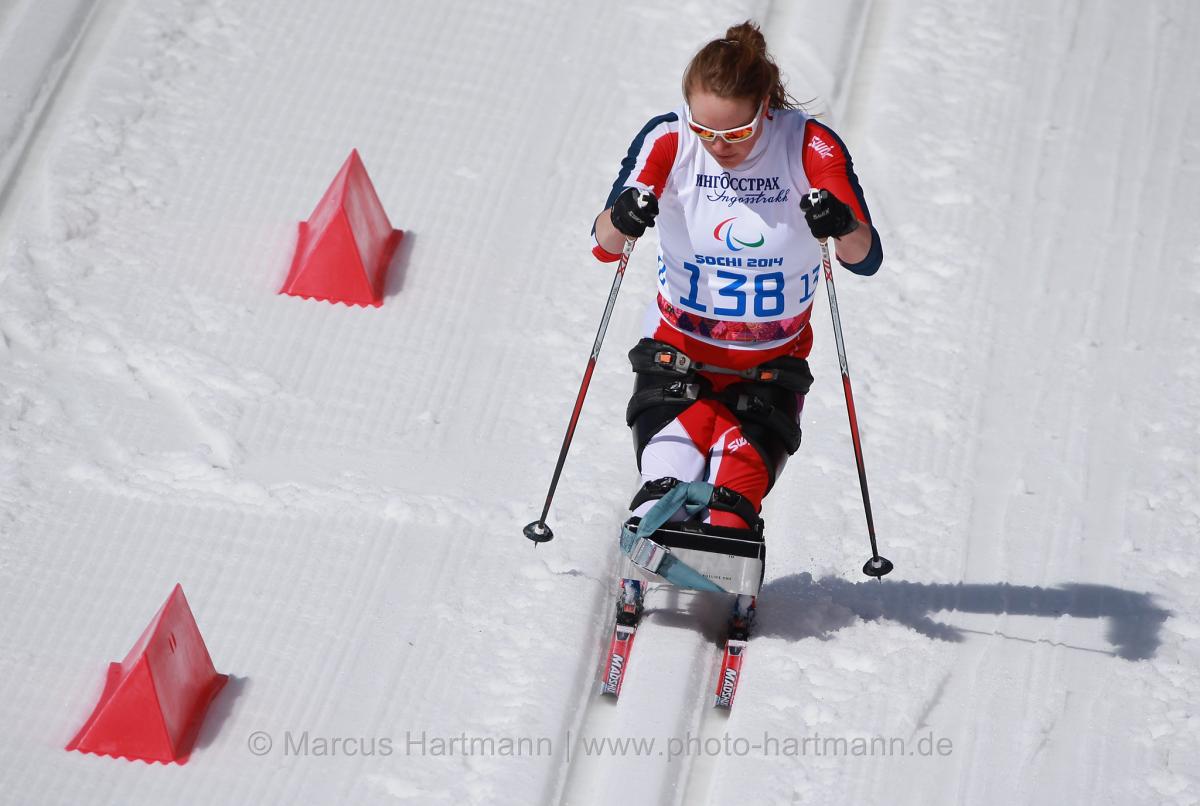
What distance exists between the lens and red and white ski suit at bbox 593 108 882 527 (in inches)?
155

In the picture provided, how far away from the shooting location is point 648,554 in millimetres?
4078

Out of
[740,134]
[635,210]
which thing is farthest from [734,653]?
[740,134]

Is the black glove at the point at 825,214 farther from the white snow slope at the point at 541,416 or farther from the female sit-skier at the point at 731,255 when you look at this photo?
the white snow slope at the point at 541,416

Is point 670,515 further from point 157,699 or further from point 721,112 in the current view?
point 157,699

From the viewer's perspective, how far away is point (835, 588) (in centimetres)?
471

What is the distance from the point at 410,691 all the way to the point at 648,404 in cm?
111

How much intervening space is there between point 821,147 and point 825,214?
302 millimetres

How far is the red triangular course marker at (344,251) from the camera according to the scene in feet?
18.3

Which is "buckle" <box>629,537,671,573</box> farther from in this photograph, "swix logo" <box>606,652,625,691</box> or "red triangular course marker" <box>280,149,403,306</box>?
"red triangular course marker" <box>280,149,403,306</box>

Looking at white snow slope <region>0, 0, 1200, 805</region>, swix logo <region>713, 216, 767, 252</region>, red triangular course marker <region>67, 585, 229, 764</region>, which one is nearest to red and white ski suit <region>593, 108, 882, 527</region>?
swix logo <region>713, 216, 767, 252</region>

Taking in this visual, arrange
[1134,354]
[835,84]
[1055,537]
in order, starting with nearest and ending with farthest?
1. [1055,537]
2. [1134,354]
3. [835,84]

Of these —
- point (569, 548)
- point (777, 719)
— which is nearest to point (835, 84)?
point (569, 548)

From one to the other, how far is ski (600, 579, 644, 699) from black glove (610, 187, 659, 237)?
1.17 m

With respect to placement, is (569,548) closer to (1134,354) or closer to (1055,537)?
(1055,537)
